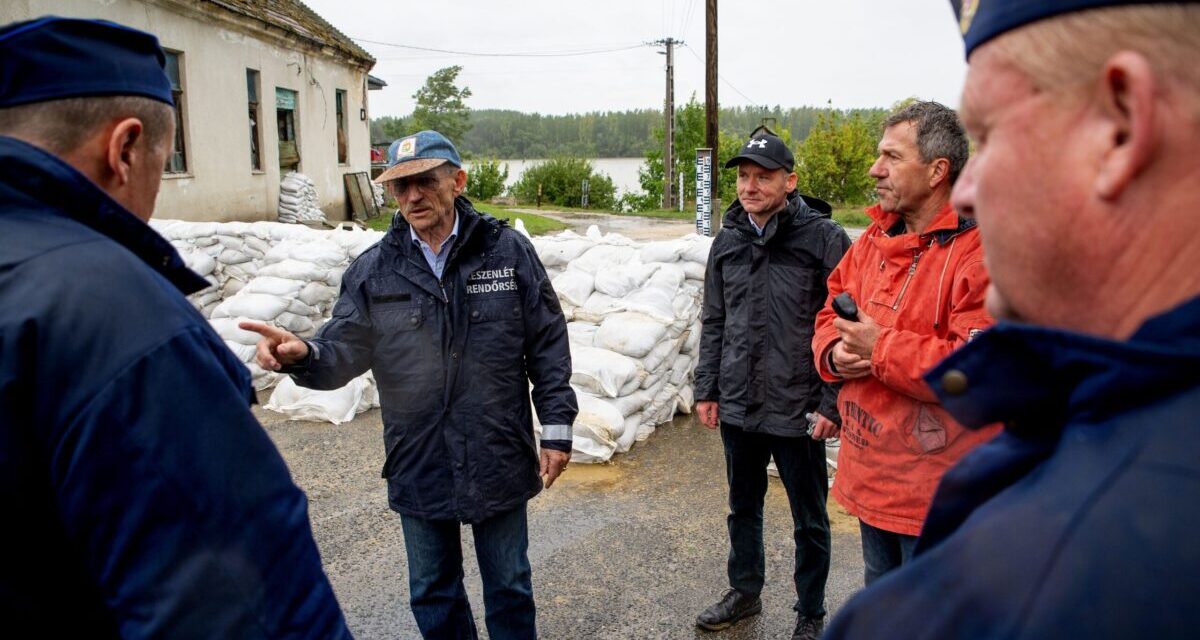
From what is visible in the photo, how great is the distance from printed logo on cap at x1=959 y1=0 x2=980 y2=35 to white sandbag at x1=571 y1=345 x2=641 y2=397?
4451 mm

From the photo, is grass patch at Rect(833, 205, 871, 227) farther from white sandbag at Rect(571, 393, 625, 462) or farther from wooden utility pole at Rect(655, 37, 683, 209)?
white sandbag at Rect(571, 393, 625, 462)

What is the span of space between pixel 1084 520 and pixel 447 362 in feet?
7.70

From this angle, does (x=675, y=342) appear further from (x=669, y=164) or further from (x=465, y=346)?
(x=669, y=164)

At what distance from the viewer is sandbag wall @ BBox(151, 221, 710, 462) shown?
536cm

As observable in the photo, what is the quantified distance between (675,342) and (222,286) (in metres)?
4.31

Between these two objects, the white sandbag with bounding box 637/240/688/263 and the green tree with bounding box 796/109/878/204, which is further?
the green tree with bounding box 796/109/878/204

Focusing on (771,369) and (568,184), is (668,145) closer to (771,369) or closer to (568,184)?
(568,184)

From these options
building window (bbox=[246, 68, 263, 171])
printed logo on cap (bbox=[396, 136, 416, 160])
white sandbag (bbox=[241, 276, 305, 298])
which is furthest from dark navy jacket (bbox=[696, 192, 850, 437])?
building window (bbox=[246, 68, 263, 171])

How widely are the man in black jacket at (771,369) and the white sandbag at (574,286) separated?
9.01ft

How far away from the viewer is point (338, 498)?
4.66 m

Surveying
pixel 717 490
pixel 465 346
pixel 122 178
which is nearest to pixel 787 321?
pixel 465 346

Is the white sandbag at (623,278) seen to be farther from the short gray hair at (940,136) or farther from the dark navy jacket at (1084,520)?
the dark navy jacket at (1084,520)

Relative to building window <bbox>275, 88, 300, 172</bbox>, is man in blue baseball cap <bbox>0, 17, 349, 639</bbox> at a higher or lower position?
lower

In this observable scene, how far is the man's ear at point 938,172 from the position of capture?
2518 millimetres
